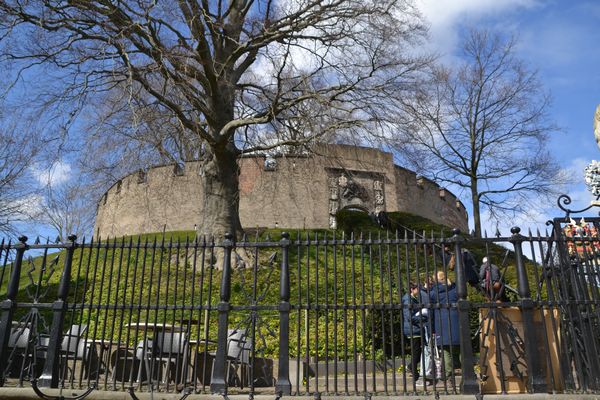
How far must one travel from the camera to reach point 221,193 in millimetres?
14281

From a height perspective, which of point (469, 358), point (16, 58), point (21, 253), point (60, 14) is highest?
point (60, 14)

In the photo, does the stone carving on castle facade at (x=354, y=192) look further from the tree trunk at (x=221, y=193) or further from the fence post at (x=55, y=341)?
the fence post at (x=55, y=341)

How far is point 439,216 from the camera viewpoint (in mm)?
28547

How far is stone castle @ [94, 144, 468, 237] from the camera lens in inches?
952

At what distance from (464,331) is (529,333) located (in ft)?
2.08

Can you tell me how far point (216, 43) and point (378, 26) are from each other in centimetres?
427

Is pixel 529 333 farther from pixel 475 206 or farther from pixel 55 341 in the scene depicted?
pixel 475 206

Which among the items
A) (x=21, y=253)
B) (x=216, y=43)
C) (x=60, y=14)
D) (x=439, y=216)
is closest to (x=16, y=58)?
(x=60, y=14)

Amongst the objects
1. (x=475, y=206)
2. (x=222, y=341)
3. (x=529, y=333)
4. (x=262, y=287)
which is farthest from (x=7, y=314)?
(x=475, y=206)

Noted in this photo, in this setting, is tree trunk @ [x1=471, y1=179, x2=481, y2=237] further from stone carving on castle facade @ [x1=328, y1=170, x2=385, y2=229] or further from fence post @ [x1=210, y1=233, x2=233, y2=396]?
fence post @ [x1=210, y1=233, x2=233, y2=396]

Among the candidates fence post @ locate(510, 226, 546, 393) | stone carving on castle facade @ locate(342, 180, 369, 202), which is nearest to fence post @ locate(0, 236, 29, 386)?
fence post @ locate(510, 226, 546, 393)

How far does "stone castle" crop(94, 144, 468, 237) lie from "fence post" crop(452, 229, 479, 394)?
1692cm

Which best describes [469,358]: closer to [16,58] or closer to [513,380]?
[513,380]

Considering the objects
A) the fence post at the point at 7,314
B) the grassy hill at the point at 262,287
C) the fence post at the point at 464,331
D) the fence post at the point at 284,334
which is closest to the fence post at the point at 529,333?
the grassy hill at the point at 262,287
